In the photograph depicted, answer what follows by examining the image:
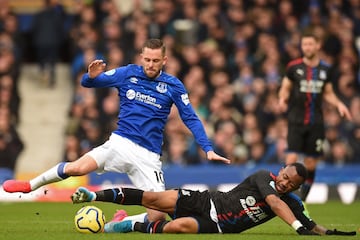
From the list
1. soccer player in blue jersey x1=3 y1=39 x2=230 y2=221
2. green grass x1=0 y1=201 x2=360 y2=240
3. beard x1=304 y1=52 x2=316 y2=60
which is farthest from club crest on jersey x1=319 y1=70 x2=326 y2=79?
soccer player in blue jersey x1=3 y1=39 x2=230 y2=221

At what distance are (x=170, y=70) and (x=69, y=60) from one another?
4.17 meters

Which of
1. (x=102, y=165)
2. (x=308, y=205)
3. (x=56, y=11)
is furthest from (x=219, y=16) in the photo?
(x=102, y=165)

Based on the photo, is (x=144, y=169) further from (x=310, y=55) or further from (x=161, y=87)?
(x=310, y=55)

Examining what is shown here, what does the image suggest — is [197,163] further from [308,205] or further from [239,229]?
[239,229]

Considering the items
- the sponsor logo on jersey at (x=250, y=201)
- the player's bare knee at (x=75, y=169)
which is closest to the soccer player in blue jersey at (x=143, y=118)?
the player's bare knee at (x=75, y=169)

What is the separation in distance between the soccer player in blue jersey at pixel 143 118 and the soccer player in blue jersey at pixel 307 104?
3505 millimetres

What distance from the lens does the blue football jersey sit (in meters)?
11.9

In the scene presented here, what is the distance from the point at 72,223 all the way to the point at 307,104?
4360 mm

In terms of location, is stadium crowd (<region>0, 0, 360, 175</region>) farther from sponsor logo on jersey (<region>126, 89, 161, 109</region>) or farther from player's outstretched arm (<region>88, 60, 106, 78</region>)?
player's outstretched arm (<region>88, 60, 106, 78</region>)

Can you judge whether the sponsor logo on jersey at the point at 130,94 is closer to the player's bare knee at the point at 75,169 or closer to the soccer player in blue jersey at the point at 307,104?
the player's bare knee at the point at 75,169

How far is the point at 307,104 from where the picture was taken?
15375 mm

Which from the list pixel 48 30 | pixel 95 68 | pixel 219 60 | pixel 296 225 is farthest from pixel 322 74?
pixel 48 30

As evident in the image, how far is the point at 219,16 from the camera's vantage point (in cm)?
2194

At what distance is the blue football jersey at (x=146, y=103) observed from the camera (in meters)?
11.9
